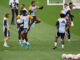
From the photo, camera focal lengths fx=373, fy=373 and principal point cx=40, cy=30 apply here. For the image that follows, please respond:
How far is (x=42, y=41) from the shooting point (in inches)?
965

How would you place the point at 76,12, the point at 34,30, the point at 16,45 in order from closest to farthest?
the point at 16,45, the point at 34,30, the point at 76,12

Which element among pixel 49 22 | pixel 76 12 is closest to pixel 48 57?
pixel 49 22

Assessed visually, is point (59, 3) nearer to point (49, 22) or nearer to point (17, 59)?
point (49, 22)

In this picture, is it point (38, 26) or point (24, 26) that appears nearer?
point (24, 26)

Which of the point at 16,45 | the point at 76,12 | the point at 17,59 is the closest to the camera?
the point at 17,59

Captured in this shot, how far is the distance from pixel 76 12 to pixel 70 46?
12738 millimetres

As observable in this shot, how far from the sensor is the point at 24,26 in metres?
20.2

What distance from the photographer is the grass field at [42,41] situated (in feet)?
58.6

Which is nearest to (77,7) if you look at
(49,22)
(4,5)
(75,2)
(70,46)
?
(75,2)

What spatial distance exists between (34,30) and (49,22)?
3569 millimetres

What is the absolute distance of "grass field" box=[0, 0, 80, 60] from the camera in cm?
1788

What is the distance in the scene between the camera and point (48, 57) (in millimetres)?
17297

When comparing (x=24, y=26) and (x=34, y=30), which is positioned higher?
(x=24, y=26)

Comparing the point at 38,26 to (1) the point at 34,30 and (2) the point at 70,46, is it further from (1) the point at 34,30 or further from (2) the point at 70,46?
(2) the point at 70,46
